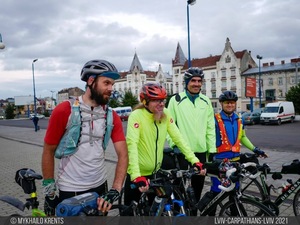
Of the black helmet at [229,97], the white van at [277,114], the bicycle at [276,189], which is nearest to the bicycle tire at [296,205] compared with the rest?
the bicycle at [276,189]

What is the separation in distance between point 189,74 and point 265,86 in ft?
181

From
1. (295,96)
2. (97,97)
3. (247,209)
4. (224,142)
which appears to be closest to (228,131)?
(224,142)

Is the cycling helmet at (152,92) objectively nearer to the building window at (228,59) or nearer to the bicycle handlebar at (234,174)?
the bicycle handlebar at (234,174)

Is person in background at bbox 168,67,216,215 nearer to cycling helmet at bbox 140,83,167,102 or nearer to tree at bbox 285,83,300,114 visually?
cycling helmet at bbox 140,83,167,102

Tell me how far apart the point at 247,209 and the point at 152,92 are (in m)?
1.51

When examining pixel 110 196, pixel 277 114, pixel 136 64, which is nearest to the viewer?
pixel 110 196

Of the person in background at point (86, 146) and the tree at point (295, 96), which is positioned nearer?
the person in background at point (86, 146)

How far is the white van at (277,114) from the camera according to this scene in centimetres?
2508

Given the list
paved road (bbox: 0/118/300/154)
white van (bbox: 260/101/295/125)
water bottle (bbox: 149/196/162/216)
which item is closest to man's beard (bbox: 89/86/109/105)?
water bottle (bbox: 149/196/162/216)

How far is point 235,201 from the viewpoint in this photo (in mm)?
2762

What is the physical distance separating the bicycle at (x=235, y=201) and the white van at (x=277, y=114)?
2443 cm

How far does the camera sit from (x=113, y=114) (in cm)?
233

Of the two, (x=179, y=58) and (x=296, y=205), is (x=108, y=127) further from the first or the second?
(x=179, y=58)

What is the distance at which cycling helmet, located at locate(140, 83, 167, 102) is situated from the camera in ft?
9.02
